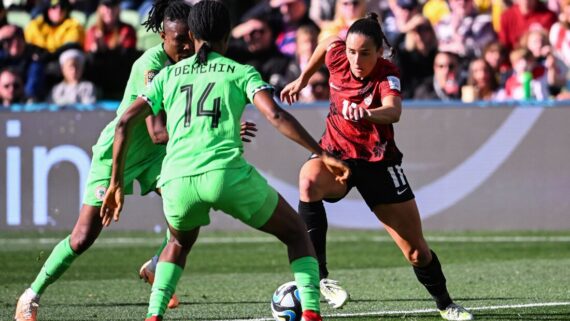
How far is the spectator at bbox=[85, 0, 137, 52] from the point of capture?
18.6 meters

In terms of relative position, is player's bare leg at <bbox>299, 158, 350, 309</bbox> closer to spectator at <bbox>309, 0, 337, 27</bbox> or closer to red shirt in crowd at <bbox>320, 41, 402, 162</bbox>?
red shirt in crowd at <bbox>320, 41, 402, 162</bbox>

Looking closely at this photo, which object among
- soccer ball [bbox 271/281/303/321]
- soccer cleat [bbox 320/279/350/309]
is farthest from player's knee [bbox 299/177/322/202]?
soccer ball [bbox 271/281/303/321]

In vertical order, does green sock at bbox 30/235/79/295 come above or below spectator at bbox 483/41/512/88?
below

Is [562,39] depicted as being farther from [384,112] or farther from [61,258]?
[61,258]

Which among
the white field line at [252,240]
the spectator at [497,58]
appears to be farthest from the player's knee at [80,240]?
the spectator at [497,58]

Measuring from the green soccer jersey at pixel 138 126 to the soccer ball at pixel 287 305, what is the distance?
1.55m

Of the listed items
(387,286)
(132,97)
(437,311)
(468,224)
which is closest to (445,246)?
(468,224)

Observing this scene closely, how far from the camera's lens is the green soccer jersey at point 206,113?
21.6ft

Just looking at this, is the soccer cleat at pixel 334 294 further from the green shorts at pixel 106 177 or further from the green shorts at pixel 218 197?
the green shorts at pixel 218 197

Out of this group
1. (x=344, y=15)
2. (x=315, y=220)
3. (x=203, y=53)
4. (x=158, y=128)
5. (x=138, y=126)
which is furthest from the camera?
(x=344, y=15)

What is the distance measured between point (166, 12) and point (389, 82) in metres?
1.64

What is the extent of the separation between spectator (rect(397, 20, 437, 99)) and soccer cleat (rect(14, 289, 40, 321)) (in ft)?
30.4

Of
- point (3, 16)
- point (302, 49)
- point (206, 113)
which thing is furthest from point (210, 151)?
point (3, 16)

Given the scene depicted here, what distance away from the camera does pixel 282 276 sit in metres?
11.5
